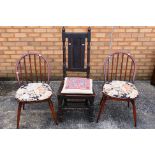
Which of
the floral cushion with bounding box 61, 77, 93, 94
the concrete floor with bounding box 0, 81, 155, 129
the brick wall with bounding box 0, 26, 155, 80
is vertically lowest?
the concrete floor with bounding box 0, 81, 155, 129

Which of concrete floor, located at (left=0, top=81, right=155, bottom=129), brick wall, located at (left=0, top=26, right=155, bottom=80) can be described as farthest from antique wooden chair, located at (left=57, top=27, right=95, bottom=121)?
brick wall, located at (left=0, top=26, right=155, bottom=80)

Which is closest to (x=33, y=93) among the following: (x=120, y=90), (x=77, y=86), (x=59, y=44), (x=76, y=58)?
(x=77, y=86)

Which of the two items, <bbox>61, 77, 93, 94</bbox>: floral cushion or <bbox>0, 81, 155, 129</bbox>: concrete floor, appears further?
<bbox>0, 81, 155, 129</bbox>: concrete floor

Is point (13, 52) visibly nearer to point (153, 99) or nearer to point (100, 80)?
point (100, 80)

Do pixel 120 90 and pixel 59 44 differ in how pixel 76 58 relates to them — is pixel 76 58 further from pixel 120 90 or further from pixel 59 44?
pixel 59 44

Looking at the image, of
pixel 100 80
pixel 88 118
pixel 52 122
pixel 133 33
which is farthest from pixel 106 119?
pixel 133 33

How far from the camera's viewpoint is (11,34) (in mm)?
4152

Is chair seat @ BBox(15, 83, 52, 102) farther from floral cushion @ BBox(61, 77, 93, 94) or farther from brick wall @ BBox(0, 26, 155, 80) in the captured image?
brick wall @ BBox(0, 26, 155, 80)

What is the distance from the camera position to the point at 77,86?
3.23 meters

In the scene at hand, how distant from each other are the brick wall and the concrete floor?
568 mm

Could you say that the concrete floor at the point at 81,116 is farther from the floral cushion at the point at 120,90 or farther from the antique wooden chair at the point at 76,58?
the floral cushion at the point at 120,90

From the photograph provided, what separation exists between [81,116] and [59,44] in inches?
51.1

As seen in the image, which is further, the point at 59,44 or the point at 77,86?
the point at 59,44

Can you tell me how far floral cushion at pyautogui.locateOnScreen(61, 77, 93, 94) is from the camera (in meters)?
3.17
